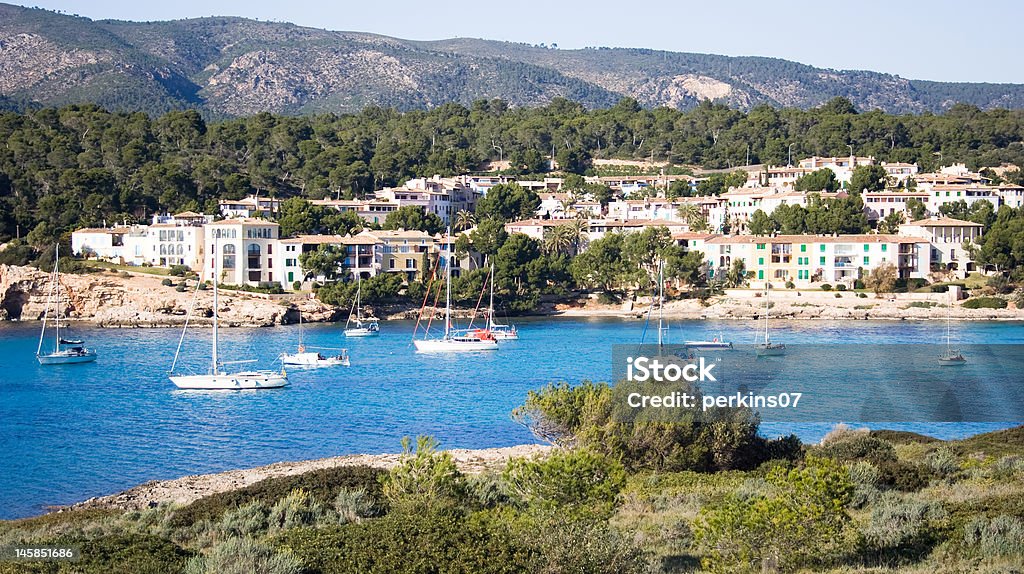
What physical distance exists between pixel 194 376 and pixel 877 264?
37.1 metres

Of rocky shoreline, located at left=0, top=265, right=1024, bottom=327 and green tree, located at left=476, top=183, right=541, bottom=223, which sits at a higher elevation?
green tree, located at left=476, top=183, right=541, bottom=223

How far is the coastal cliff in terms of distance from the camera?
55.1 metres

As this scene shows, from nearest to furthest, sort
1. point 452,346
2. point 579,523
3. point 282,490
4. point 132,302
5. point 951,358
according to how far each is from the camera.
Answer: point 579,523 < point 282,490 < point 951,358 < point 452,346 < point 132,302

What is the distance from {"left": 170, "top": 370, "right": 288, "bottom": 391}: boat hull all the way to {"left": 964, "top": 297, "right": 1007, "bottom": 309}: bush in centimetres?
3489

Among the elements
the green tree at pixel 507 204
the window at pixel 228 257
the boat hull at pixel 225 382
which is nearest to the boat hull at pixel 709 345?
the boat hull at pixel 225 382

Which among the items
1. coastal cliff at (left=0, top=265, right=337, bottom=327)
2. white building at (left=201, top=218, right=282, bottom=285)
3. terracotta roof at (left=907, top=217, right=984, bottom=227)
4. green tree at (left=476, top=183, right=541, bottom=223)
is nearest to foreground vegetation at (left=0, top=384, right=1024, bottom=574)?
coastal cliff at (left=0, top=265, right=337, bottom=327)

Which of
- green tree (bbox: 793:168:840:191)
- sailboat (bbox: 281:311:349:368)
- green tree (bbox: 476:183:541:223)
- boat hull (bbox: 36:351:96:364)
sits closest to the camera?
sailboat (bbox: 281:311:349:368)

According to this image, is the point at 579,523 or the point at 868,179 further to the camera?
the point at 868,179

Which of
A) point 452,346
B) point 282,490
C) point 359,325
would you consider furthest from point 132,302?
point 282,490

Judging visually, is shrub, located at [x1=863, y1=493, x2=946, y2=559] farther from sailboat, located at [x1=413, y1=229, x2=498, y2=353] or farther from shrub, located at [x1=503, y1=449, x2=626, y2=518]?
sailboat, located at [x1=413, y1=229, x2=498, y2=353]

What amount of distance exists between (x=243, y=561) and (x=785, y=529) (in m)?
4.79

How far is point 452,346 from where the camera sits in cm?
4659

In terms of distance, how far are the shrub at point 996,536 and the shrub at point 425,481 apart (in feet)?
18.1

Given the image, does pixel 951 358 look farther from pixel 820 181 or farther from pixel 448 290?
pixel 820 181
